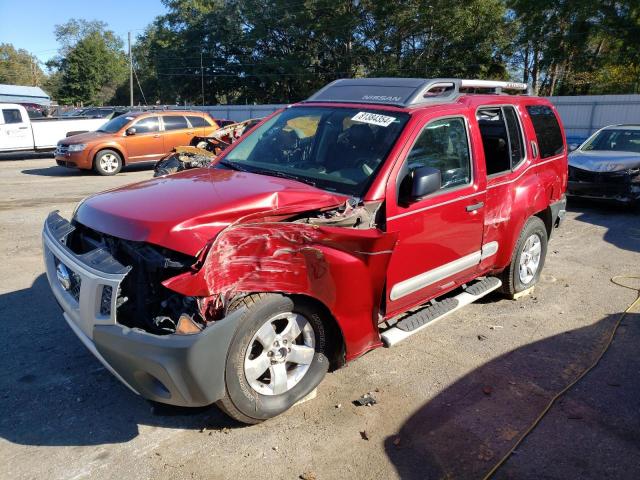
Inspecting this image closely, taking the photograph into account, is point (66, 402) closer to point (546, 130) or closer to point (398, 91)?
point (398, 91)

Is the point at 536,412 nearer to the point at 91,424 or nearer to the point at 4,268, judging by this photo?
the point at 91,424

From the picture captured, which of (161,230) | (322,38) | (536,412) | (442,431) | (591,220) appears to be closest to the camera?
(161,230)

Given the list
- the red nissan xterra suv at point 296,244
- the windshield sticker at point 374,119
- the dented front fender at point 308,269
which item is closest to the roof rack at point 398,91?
the red nissan xterra suv at point 296,244

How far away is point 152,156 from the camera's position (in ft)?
50.1

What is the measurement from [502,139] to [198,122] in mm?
12929

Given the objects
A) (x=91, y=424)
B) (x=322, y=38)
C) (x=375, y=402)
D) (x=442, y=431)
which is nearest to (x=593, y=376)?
(x=442, y=431)

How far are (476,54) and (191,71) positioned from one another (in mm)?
31654

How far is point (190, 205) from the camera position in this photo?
3.01m

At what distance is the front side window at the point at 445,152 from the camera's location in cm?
381

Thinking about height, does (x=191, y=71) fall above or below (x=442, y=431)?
above

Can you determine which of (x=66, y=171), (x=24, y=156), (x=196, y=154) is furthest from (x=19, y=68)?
(x=196, y=154)

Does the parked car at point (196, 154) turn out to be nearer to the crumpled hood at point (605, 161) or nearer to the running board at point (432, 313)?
the running board at point (432, 313)

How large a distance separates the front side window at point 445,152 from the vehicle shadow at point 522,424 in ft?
4.89

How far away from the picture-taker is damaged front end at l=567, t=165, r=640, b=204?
929cm
